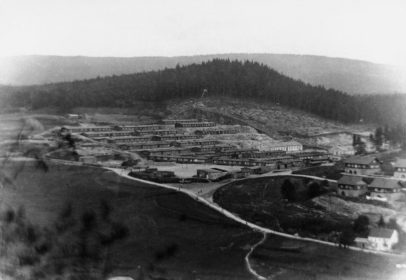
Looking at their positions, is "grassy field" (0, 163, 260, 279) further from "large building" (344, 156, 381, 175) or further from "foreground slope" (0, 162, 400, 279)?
"large building" (344, 156, 381, 175)

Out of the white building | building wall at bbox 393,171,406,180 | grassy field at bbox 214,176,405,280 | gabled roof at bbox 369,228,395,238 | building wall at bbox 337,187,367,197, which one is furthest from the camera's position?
building wall at bbox 393,171,406,180

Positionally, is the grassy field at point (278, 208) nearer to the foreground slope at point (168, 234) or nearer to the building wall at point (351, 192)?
the foreground slope at point (168, 234)

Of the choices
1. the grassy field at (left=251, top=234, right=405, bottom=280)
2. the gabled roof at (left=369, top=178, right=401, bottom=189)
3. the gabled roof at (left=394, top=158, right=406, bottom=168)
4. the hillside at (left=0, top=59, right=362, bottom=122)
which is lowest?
the grassy field at (left=251, top=234, right=405, bottom=280)

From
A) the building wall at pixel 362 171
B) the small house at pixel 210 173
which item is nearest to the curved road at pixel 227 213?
the small house at pixel 210 173

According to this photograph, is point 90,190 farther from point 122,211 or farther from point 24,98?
point 24,98

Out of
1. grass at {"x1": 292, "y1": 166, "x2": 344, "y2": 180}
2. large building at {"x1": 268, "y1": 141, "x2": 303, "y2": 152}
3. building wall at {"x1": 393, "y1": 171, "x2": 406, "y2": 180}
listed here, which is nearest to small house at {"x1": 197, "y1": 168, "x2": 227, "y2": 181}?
large building at {"x1": 268, "y1": 141, "x2": 303, "y2": 152}

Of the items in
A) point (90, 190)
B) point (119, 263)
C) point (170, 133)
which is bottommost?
point (119, 263)

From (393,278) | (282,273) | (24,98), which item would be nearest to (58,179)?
(24,98)
